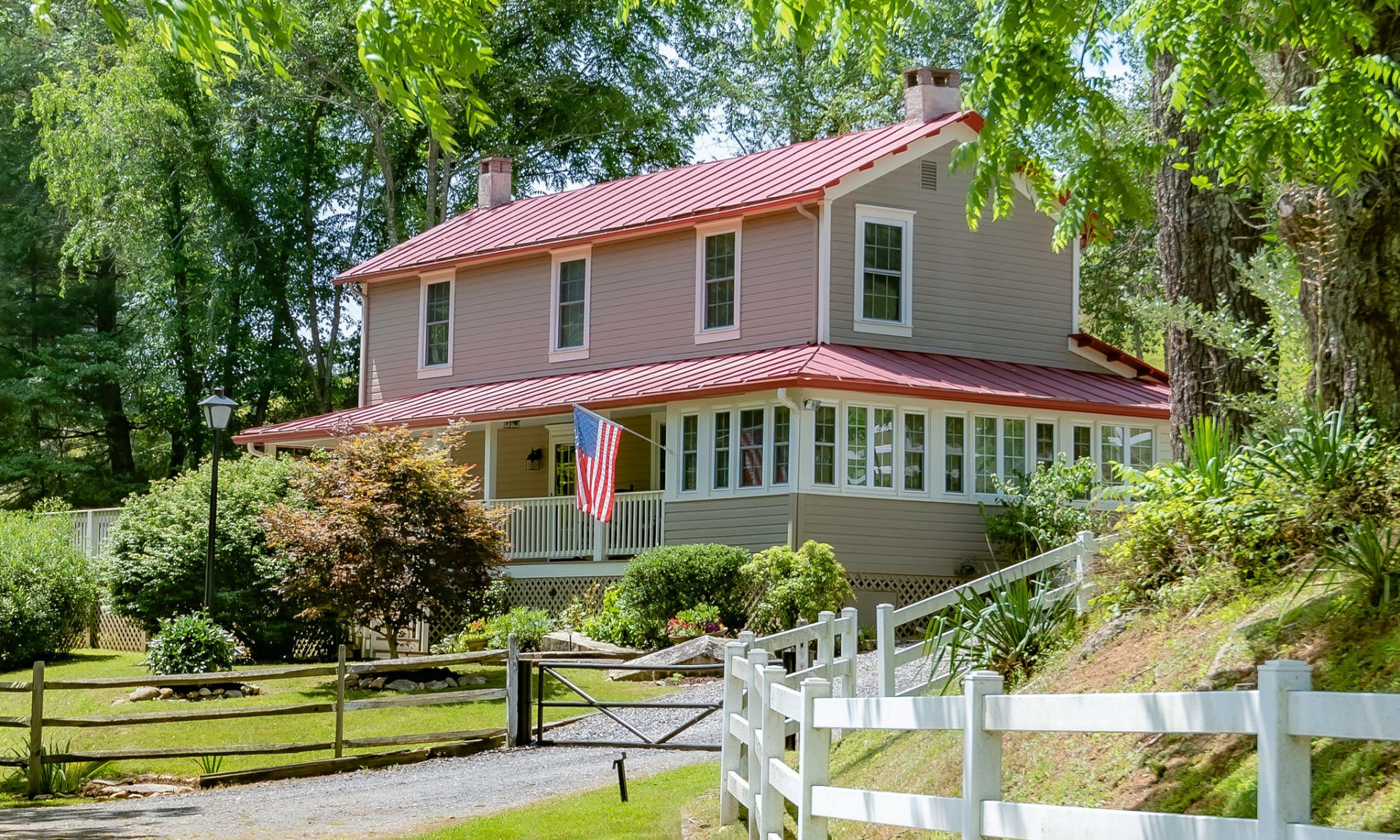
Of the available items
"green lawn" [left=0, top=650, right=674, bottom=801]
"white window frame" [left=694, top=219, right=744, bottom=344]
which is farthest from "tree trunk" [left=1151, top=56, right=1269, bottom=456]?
"white window frame" [left=694, top=219, right=744, bottom=344]

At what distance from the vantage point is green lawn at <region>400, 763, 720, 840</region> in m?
10.1

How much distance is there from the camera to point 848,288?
24812 millimetres

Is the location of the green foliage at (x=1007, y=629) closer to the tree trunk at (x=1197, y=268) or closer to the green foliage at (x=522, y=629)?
the tree trunk at (x=1197, y=268)

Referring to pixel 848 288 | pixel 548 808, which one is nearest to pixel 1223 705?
pixel 548 808

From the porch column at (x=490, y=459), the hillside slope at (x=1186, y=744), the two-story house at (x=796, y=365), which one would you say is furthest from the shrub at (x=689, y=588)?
the hillside slope at (x=1186, y=744)

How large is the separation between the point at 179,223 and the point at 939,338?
23.9 m

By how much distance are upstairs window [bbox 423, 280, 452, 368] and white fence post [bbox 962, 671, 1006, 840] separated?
2634 cm

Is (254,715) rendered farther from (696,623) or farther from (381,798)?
(696,623)

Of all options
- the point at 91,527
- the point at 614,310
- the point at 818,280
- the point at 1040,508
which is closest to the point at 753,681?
the point at 1040,508

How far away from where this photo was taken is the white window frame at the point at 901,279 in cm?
2491

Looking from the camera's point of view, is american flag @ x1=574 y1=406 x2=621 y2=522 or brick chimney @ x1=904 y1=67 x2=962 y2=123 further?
brick chimney @ x1=904 y1=67 x2=962 y2=123

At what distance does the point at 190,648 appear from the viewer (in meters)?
20.5

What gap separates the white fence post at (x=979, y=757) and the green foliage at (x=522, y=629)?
17.2 metres

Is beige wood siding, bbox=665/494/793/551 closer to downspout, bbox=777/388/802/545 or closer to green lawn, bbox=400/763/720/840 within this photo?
downspout, bbox=777/388/802/545
